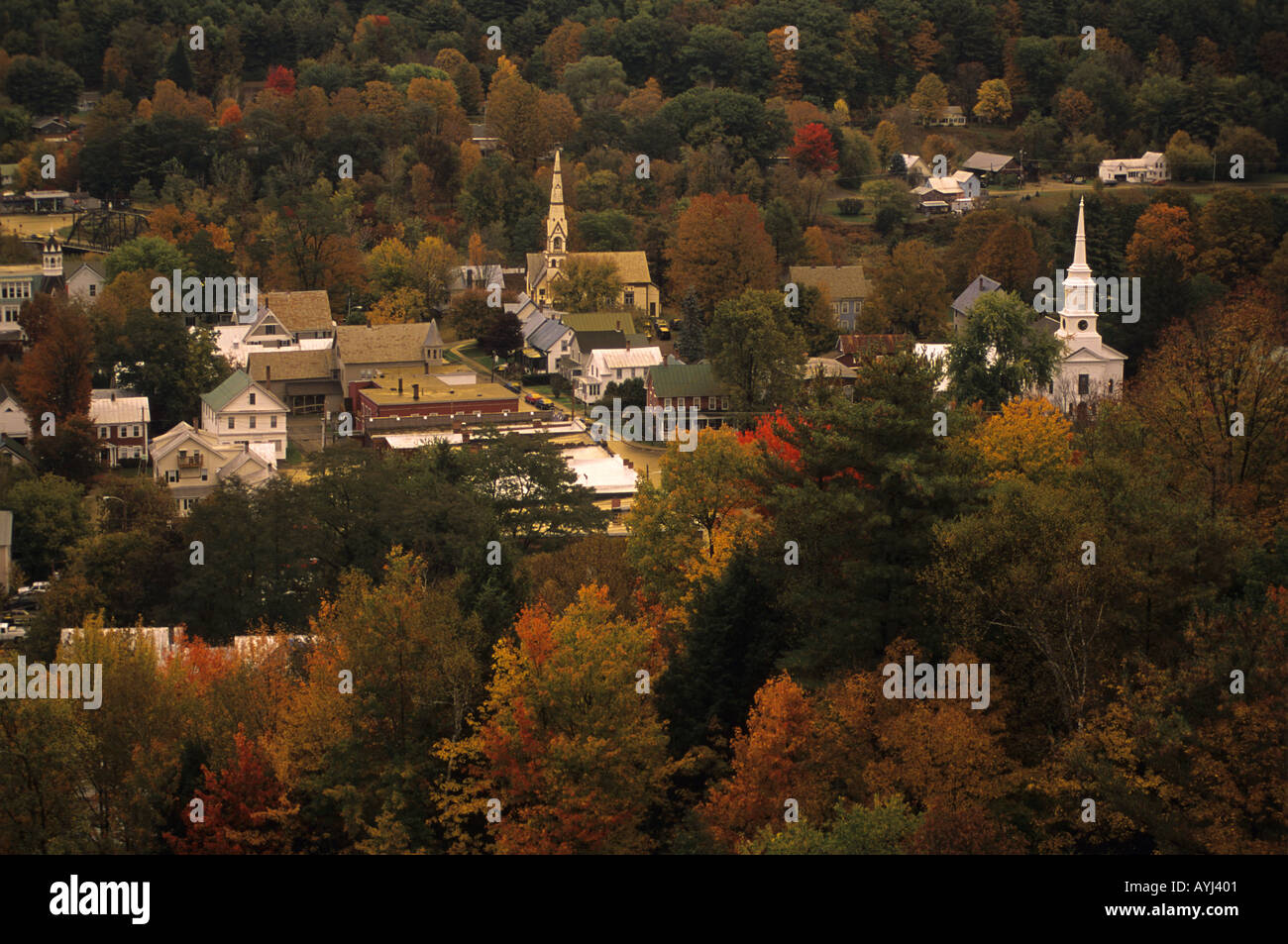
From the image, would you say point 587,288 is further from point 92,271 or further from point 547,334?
point 92,271

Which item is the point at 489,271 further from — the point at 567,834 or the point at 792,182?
the point at 567,834

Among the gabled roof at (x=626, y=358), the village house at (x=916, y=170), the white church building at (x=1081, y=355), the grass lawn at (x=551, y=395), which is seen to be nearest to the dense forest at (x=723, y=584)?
the white church building at (x=1081, y=355)

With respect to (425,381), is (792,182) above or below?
above

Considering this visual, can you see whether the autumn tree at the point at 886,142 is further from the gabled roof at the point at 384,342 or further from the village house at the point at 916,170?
the gabled roof at the point at 384,342

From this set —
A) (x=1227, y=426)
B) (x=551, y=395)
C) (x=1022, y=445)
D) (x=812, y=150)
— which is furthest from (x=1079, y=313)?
(x=812, y=150)

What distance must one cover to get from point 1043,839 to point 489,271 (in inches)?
2066

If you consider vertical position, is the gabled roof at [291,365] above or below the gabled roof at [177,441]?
above

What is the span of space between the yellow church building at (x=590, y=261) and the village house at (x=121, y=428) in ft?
64.6

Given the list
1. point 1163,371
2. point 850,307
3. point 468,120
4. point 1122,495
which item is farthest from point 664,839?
point 468,120

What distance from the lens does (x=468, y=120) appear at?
319ft

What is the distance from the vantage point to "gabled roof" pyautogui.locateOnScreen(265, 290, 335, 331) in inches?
2482

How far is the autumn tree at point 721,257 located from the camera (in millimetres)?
66562

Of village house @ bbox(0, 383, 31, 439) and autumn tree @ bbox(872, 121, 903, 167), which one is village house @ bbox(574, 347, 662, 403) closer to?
village house @ bbox(0, 383, 31, 439)

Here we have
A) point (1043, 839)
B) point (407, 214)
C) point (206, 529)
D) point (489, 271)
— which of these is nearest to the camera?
point (1043, 839)
